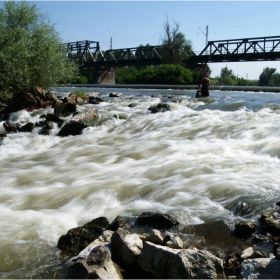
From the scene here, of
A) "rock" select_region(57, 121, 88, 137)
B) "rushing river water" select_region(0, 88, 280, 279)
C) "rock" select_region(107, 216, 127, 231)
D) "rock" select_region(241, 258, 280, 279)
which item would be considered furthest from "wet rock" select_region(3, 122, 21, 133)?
"rock" select_region(241, 258, 280, 279)

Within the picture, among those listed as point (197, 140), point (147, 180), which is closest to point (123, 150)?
point (197, 140)

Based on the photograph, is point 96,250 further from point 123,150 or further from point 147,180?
point 123,150

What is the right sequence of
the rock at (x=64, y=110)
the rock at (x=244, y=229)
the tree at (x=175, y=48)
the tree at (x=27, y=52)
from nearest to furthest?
1. the rock at (x=244, y=229)
2. the rock at (x=64, y=110)
3. the tree at (x=27, y=52)
4. the tree at (x=175, y=48)

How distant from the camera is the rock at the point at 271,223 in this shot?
4.18m

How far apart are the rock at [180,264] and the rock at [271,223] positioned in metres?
1.21

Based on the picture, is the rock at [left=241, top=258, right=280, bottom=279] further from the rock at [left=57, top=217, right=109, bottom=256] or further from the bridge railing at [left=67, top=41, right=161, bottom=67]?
the bridge railing at [left=67, top=41, right=161, bottom=67]

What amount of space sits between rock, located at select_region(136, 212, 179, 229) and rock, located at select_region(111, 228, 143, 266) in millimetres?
785

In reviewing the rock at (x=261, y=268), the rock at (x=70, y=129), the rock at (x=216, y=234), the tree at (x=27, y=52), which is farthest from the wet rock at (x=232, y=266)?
the tree at (x=27, y=52)

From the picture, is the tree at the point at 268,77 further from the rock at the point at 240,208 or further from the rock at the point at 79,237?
the rock at the point at 79,237

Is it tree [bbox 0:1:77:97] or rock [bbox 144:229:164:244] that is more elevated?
tree [bbox 0:1:77:97]

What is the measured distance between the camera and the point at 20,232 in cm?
A: 474

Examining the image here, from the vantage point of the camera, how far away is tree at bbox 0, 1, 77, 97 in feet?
57.1

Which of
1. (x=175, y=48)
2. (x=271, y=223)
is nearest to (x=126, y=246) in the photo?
(x=271, y=223)

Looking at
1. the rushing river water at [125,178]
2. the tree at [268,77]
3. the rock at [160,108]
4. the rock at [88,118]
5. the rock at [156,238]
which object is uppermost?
the tree at [268,77]
